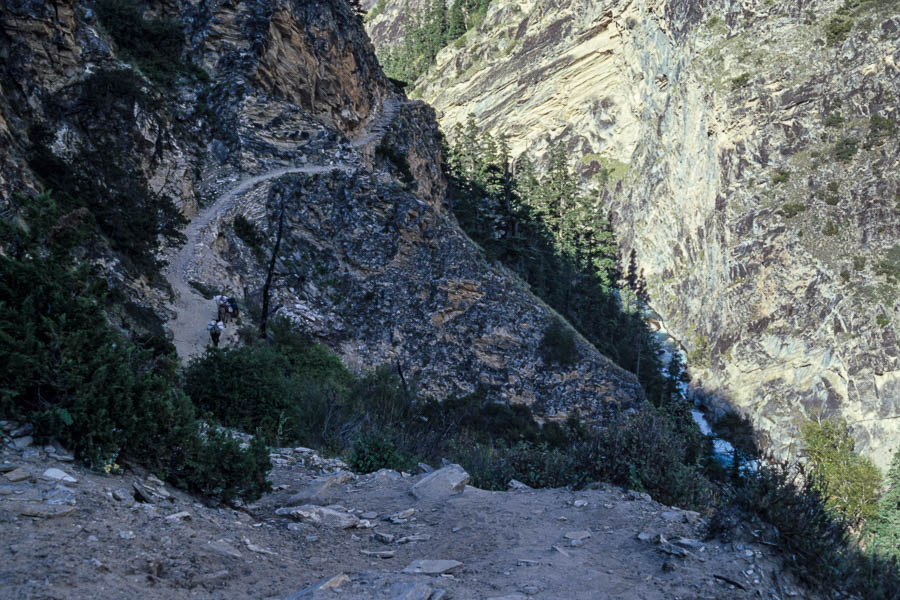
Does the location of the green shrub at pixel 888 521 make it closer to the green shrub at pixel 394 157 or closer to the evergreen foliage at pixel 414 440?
the evergreen foliage at pixel 414 440

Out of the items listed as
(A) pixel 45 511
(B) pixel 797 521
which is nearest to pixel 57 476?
(A) pixel 45 511

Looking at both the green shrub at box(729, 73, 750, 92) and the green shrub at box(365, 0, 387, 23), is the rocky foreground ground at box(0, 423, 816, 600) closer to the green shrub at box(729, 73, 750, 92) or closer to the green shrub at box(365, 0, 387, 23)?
the green shrub at box(729, 73, 750, 92)

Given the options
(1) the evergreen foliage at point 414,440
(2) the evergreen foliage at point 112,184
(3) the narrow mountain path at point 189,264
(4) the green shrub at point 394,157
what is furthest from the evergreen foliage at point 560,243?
(1) the evergreen foliage at point 414,440

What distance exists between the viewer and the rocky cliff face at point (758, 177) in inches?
2237

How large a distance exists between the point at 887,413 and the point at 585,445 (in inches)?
2267

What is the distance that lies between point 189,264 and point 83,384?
1607 centimetres

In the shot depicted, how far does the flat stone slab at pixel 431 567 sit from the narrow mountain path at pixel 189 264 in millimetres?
9446

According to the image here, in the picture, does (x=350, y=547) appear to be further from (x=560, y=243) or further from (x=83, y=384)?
(x=560, y=243)

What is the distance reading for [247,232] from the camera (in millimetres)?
24766

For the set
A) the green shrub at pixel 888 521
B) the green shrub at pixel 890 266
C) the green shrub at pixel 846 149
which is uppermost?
the green shrub at pixel 846 149

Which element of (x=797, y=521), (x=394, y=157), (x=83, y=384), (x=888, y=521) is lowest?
(x=888, y=521)

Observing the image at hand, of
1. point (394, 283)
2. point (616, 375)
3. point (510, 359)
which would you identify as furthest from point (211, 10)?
point (616, 375)

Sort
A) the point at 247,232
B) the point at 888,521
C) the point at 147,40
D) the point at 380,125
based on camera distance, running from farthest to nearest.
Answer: the point at 380,125 < the point at 888,521 < the point at 147,40 < the point at 247,232

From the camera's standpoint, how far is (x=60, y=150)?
57.8ft
